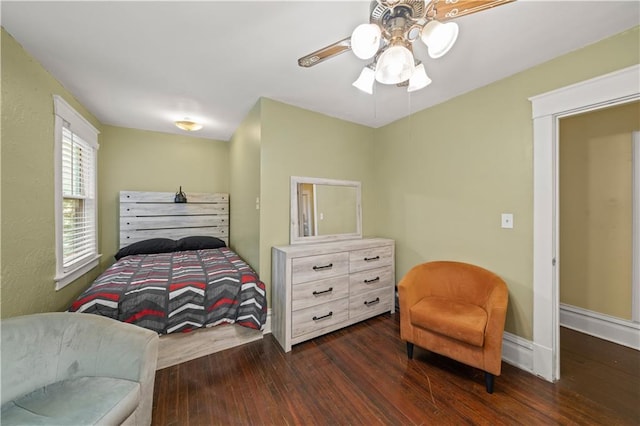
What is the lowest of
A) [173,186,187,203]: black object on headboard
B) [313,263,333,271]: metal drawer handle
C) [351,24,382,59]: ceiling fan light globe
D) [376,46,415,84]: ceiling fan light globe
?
[313,263,333,271]: metal drawer handle

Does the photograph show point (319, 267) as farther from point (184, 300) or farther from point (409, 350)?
point (184, 300)

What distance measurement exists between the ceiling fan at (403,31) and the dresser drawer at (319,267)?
1644 millimetres

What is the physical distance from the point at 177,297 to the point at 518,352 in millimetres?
2874

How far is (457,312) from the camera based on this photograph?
191 cm

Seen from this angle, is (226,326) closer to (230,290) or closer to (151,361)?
(230,290)

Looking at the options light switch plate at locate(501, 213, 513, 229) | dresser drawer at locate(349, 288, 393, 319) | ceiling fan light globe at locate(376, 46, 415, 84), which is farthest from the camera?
dresser drawer at locate(349, 288, 393, 319)

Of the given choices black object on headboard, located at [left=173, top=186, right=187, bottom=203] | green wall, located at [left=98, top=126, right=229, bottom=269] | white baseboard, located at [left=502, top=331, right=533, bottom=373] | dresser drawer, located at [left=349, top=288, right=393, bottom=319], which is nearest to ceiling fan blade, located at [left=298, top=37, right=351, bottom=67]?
dresser drawer, located at [left=349, top=288, right=393, bottom=319]

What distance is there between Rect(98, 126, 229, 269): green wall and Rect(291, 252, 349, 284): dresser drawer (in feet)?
8.82

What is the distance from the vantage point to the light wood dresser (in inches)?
88.1

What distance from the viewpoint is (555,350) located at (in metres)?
1.81

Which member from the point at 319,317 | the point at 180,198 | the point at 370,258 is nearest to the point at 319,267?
the point at 319,317

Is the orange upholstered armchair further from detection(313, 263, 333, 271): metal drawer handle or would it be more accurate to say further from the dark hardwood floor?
detection(313, 263, 333, 271): metal drawer handle

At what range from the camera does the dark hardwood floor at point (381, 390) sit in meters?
1.50

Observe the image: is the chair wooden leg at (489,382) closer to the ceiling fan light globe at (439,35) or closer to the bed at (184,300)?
the bed at (184,300)
